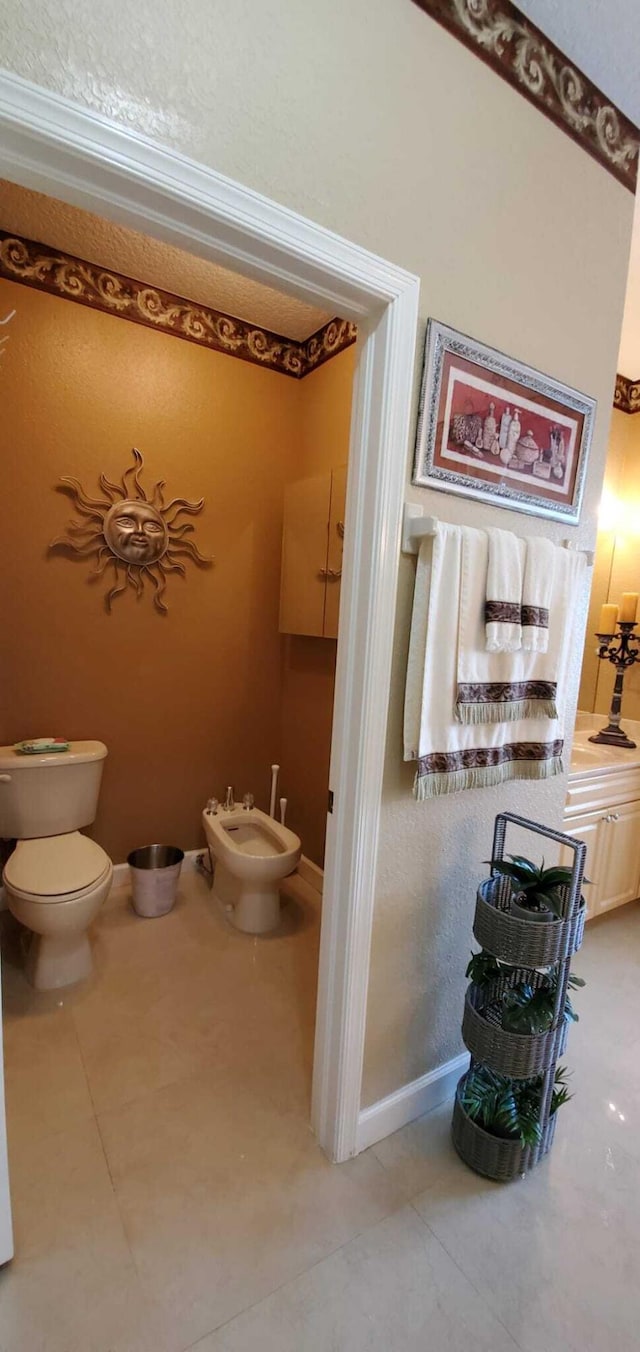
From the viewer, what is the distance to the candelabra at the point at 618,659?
8.50ft

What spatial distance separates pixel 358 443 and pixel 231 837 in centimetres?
187

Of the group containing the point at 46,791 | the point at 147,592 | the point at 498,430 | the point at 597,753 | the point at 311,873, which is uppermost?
the point at 498,430

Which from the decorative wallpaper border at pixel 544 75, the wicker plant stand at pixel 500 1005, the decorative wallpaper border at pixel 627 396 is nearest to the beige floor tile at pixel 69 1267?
the wicker plant stand at pixel 500 1005

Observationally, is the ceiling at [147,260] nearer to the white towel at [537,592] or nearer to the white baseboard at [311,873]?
the white towel at [537,592]

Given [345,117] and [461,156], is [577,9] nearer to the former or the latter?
[461,156]

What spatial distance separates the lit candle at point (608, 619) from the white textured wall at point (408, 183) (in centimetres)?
124

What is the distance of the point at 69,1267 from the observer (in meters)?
1.09

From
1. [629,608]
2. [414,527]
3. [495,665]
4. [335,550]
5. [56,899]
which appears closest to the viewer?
[414,527]

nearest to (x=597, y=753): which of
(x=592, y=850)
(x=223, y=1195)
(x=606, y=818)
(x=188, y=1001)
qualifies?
(x=606, y=818)

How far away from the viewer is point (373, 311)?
44.2 inches

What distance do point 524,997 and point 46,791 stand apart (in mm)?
1754

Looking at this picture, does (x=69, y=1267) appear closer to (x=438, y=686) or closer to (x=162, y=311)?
(x=438, y=686)

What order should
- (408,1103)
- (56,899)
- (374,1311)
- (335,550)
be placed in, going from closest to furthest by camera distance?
(374,1311)
(408,1103)
(56,899)
(335,550)

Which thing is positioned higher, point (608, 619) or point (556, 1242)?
point (608, 619)
